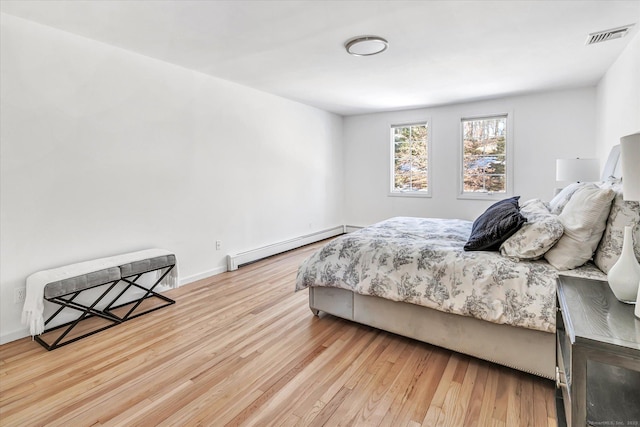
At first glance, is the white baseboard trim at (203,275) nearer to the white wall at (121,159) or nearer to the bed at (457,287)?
the white wall at (121,159)

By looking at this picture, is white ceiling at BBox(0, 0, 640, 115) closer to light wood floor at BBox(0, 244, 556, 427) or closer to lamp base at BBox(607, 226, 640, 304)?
lamp base at BBox(607, 226, 640, 304)

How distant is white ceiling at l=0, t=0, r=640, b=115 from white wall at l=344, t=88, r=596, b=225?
0.52 m

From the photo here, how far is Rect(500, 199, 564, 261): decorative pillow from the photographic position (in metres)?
1.99

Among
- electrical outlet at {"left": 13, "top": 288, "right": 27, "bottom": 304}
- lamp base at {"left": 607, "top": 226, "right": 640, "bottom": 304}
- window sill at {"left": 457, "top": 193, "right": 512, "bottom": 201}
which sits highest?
window sill at {"left": 457, "top": 193, "right": 512, "bottom": 201}

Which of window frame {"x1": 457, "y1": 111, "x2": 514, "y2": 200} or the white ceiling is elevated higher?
the white ceiling

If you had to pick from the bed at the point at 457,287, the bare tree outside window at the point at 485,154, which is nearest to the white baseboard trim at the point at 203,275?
the bed at the point at 457,287

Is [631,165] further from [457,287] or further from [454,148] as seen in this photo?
[454,148]

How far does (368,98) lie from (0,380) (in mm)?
5050

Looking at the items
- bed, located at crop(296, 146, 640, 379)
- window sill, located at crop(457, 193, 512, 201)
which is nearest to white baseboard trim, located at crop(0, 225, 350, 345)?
bed, located at crop(296, 146, 640, 379)

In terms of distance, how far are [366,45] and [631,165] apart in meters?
2.28

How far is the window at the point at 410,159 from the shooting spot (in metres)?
5.98

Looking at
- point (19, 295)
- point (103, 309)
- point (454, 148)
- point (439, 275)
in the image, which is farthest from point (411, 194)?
point (19, 295)

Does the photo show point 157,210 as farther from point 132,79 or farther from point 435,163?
point 435,163

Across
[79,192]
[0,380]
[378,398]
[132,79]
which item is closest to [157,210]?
[79,192]
